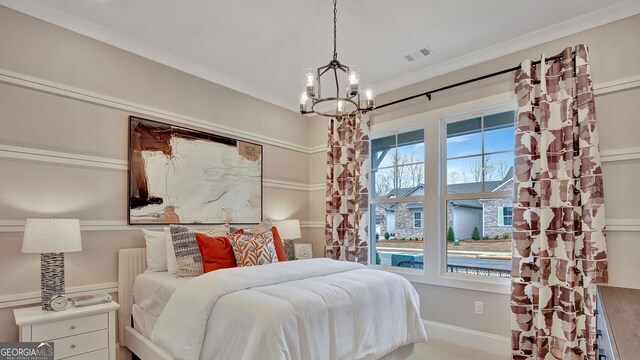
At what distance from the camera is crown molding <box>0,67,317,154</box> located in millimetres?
2475

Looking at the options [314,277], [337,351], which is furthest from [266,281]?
[337,351]

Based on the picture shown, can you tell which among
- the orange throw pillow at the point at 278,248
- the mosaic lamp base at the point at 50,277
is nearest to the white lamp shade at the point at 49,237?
the mosaic lamp base at the point at 50,277

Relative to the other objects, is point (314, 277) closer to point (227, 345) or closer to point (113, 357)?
point (227, 345)

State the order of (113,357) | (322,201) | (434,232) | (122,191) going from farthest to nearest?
(322,201) → (434,232) → (122,191) → (113,357)

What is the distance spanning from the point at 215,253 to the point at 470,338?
2424 mm

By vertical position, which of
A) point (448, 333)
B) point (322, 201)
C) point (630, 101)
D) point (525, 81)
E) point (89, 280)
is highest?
point (525, 81)

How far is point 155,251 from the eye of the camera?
293 cm

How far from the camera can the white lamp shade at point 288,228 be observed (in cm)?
399

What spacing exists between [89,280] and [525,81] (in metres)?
3.95

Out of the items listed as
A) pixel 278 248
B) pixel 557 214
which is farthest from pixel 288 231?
pixel 557 214

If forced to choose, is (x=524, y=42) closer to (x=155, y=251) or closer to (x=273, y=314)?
(x=273, y=314)

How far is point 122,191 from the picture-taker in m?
2.93

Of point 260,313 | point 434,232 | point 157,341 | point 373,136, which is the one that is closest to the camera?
point 260,313

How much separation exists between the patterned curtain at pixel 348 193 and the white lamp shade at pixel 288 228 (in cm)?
40
